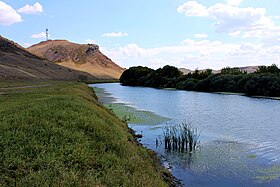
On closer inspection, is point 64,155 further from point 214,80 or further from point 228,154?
point 214,80

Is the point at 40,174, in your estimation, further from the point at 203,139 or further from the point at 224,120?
the point at 224,120

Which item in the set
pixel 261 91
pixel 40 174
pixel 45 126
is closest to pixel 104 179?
pixel 40 174

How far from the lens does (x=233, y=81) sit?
284 ft

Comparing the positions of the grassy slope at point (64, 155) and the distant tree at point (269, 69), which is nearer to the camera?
the grassy slope at point (64, 155)

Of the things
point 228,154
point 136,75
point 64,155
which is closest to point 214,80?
point 136,75

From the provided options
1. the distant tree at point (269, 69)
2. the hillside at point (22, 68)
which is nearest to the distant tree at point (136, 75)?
the hillside at point (22, 68)

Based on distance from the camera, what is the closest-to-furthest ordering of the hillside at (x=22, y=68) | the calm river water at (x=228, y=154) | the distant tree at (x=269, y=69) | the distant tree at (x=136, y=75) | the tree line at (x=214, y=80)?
the calm river water at (x=228, y=154) → the tree line at (x=214, y=80) → the hillside at (x=22, y=68) → the distant tree at (x=269, y=69) → the distant tree at (x=136, y=75)

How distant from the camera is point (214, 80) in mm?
93438

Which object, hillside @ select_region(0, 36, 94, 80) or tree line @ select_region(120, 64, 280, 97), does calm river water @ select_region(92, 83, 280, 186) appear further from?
hillside @ select_region(0, 36, 94, 80)

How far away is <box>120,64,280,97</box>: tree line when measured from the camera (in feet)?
242

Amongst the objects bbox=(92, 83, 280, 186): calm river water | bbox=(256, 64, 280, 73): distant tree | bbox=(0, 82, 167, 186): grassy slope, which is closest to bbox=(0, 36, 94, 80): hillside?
bbox=(92, 83, 280, 186): calm river water

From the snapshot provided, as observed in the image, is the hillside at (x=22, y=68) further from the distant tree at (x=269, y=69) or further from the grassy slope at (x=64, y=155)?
the distant tree at (x=269, y=69)

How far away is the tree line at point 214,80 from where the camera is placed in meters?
73.7

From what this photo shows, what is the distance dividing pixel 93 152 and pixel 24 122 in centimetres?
390
